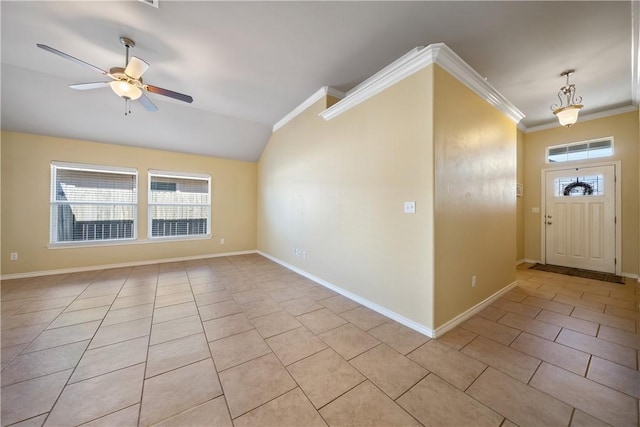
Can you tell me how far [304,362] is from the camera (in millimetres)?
1795

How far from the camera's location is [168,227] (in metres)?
5.14

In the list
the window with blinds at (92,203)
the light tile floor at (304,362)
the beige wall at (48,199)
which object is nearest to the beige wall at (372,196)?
the light tile floor at (304,362)

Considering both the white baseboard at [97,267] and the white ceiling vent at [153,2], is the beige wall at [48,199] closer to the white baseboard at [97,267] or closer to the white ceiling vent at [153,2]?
the white baseboard at [97,267]

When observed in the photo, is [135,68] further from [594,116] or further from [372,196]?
[594,116]

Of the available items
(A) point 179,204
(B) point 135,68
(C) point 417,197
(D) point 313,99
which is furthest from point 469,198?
(A) point 179,204

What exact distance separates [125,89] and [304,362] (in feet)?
11.0

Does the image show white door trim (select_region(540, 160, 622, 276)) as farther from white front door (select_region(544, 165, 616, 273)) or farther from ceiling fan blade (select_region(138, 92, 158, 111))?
ceiling fan blade (select_region(138, 92, 158, 111))

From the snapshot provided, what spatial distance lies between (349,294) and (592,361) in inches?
86.1

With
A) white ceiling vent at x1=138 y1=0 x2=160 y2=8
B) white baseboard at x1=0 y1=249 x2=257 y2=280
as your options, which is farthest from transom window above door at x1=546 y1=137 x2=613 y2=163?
white baseboard at x1=0 y1=249 x2=257 y2=280

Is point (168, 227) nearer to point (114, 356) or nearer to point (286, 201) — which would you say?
point (286, 201)

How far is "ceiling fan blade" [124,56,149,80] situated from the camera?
7.45ft

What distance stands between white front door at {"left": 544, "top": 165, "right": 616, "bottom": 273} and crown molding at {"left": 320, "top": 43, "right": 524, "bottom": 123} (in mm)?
2618

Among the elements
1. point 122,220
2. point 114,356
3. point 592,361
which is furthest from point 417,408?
point 122,220

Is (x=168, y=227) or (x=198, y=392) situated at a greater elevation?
(x=168, y=227)
